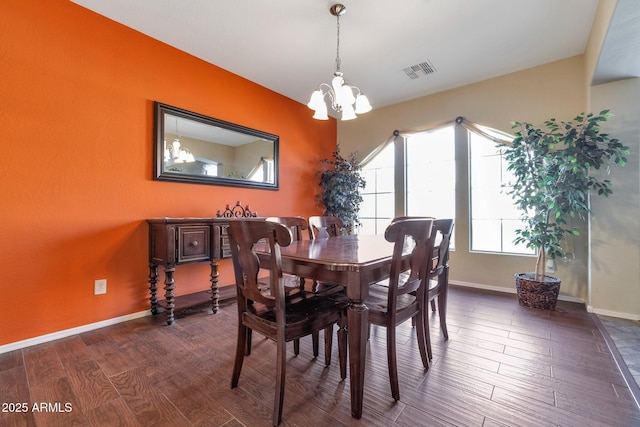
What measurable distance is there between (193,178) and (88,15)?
158 centimetres

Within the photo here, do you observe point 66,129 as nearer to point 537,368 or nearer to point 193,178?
point 193,178

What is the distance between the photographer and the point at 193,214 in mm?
3068

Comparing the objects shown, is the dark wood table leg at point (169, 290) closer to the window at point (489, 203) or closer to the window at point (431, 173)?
the window at point (431, 173)

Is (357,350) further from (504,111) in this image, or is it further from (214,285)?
(504,111)

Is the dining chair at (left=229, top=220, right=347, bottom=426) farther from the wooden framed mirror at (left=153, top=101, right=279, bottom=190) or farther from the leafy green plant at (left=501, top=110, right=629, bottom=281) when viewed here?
the leafy green plant at (left=501, top=110, right=629, bottom=281)

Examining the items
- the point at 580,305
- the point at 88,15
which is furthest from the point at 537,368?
the point at 88,15

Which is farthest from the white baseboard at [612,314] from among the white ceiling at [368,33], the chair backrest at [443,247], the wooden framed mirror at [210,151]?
the wooden framed mirror at [210,151]

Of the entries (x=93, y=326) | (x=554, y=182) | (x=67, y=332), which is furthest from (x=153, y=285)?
(x=554, y=182)

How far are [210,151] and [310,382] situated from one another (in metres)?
2.60

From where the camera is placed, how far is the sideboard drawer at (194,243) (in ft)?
8.30

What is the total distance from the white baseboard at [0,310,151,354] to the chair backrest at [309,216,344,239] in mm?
1797

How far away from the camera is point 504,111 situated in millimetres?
3494

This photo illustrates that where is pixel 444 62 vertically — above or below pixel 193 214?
above

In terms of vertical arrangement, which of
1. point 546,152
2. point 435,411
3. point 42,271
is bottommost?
point 435,411
